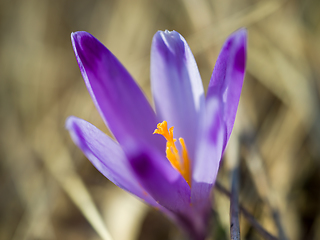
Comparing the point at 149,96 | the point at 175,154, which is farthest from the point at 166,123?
the point at 149,96

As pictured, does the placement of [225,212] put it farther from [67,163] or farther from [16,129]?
[16,129]

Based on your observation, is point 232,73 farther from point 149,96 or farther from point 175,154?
point 149,96

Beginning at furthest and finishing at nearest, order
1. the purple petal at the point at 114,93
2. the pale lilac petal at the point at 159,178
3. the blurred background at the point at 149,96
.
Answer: the blurred background at the point at 149,96
the purple petal at the point at 114,93
the pale lilac petal at the point at 159,178

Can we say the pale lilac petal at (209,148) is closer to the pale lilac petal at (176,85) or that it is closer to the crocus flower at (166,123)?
the crocus flower at (166,123)

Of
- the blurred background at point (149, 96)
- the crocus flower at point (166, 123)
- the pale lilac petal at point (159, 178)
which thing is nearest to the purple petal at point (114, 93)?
the crocus flower at point (166, 123)

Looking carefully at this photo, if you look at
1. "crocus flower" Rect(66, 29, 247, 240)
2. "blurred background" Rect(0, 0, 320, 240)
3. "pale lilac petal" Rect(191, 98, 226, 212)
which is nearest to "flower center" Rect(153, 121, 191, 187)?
"crocus flower" Rect(66, 29, 247, 240)

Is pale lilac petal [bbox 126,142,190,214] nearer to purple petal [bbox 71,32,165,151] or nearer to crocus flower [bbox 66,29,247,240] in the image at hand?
crocus flower [bbox 66,29,247,240]

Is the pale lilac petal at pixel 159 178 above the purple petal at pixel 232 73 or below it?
below
